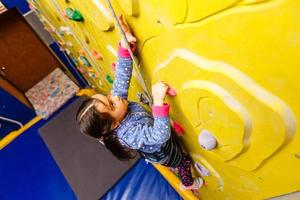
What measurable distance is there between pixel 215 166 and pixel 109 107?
1.11 feet

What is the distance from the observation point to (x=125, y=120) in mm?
806

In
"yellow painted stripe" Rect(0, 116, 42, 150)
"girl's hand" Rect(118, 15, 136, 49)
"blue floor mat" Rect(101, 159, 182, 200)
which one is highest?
"girl's hand" Rect(118, 15, 136, 49)

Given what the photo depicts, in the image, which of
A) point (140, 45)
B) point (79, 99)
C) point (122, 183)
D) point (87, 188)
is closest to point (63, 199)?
point (87, 188)

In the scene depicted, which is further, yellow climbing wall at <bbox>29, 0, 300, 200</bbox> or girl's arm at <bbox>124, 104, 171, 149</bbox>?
girl's arm at <bbox>124, 104, 171, 149</bbox>

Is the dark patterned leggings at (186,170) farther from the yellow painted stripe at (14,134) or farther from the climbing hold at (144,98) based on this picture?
the yellow painted stripe at (14,134)

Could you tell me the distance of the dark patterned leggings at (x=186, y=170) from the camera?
96 centimetres

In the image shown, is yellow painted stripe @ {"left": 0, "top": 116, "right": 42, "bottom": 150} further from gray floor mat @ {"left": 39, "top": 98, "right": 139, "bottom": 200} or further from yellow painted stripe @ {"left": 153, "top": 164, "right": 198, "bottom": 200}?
yellow painted stripe @ {"left": 153, "top": 164, "right": 198, "bottom": 200}

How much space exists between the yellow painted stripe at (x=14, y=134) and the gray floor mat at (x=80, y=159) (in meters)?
0.17

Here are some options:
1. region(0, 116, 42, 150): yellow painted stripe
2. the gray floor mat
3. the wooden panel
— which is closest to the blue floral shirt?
the gray floor mat

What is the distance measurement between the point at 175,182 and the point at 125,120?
696 mm

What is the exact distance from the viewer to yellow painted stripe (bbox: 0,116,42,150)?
192 centimetres

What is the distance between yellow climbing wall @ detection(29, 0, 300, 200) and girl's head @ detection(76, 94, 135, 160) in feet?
0.47

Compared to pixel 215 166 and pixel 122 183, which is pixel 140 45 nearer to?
pixel 215 166

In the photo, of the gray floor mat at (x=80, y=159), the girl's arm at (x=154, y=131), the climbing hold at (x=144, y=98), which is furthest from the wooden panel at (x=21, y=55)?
the girl's arm at (x=154, y=131)
